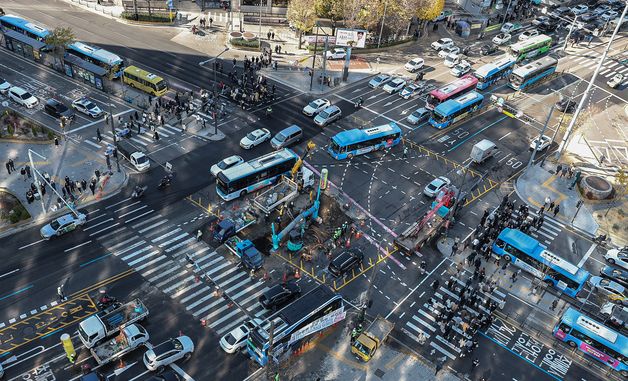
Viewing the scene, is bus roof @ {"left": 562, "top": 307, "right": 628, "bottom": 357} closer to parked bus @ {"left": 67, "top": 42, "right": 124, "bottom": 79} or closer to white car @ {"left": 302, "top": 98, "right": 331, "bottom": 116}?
white car @ {"left": 302, "top": 98, "right": 331, "bottom": 116}

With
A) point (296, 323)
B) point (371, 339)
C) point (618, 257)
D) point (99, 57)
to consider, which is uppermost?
point (99, 57)

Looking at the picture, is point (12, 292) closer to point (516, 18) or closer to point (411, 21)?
point (411, 21)

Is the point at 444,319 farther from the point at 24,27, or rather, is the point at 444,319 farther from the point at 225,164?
the point at 24,27

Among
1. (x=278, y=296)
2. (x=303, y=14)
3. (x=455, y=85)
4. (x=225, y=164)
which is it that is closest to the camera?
(x=278, y=296)

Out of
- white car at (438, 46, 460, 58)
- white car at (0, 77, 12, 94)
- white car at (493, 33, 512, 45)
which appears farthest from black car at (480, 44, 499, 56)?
white car at (0, 77, 12, 94)

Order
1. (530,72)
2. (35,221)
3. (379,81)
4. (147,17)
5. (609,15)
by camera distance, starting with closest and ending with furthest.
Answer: (35,221) < (379,81) < (530,72) < (147,17) < (609,15)

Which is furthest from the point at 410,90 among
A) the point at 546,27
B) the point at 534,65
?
the point at 546,27
